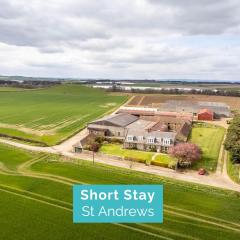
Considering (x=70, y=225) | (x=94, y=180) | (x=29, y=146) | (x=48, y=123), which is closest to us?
(x=70, y=225)

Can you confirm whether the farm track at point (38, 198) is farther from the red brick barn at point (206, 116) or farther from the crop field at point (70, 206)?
the red brick barn at point (206, 116)

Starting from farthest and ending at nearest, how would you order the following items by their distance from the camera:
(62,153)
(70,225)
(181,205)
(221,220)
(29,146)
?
1. (29,146)
2. (62,153)
3. (181,205)
4. (221,220)
5. (70,225)

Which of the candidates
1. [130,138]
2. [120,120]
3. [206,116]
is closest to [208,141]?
[130,138]

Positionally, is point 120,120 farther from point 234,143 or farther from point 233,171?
point 233,171

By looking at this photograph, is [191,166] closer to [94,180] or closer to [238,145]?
[238,145]

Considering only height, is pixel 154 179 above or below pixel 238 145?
below

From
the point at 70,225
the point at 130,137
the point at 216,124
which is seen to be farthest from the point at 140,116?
the point at 70,225
